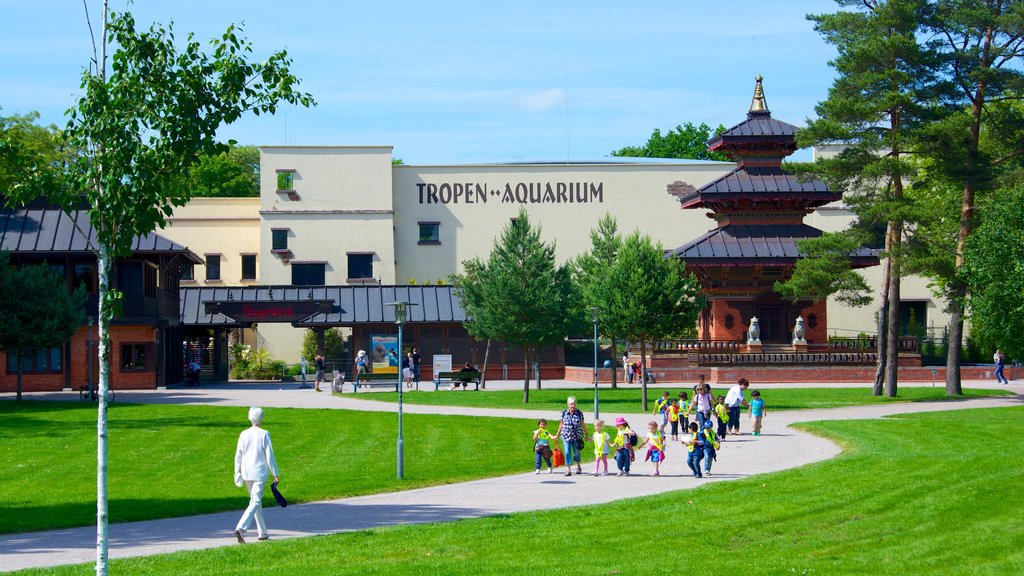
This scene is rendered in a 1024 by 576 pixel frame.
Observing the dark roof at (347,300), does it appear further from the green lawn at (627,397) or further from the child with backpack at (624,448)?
the child with backpack at (624,448)

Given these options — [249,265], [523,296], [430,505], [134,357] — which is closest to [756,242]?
[523,296]

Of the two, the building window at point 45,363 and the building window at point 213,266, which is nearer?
the building window at point 45,363

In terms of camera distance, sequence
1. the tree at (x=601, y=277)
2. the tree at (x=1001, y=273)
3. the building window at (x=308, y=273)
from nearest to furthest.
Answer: the tree at (x=1001, y=273) < the tree at (x=601, y=277) < the building window at (x=308, y=273)

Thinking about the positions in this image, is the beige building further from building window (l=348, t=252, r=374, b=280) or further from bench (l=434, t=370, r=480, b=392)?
bench (l=434, t=370, r=480, b=392)

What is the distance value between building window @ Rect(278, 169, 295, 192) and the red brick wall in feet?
60.7

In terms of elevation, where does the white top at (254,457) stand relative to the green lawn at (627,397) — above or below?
above

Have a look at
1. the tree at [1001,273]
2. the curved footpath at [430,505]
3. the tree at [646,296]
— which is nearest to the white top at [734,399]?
the curved footpath at [430,505]

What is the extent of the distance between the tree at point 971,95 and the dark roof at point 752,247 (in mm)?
10602

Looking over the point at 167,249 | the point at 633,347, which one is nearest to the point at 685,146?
the point at 633,347

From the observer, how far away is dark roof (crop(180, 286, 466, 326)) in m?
58.1

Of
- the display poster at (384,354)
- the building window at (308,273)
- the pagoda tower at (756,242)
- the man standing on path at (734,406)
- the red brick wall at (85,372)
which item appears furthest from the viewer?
the building window at (308,273)

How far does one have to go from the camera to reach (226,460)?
25.5 m

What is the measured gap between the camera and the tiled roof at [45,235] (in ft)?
168

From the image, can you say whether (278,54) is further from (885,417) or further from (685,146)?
(685,146)
